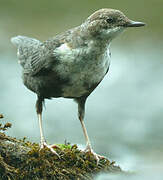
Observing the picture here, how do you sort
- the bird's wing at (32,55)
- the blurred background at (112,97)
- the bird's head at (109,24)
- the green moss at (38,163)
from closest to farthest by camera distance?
the green moss at (38,163) < the bird's head at (109,24) < the bird's wing at (32,55) < the blurred background at (112,97)

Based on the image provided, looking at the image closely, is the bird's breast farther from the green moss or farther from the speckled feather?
the green moss

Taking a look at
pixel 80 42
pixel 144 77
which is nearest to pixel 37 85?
pixel 80 42

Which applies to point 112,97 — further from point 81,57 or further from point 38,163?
point 38,163

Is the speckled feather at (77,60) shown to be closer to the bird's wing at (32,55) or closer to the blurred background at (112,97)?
the bird's wing at (32,55)

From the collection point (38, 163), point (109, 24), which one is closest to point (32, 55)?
point (109, 24)

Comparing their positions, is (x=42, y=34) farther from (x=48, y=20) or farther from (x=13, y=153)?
(x=13, y=153)

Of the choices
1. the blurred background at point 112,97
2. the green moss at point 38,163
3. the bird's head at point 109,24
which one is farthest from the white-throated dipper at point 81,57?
the blurred background at point 112,97
